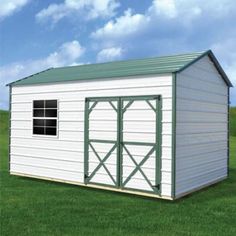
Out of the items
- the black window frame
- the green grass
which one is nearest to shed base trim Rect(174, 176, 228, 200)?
the green grass

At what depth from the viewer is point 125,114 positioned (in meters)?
10.9

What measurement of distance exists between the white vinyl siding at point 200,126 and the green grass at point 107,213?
0.73m

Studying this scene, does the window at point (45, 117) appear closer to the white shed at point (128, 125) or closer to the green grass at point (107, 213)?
the white shed at point (128, 125)

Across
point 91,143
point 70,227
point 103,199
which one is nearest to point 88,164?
point 91,143

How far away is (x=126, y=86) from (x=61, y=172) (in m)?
4.10

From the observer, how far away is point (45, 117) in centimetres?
1314

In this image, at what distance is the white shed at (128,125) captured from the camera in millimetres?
10086

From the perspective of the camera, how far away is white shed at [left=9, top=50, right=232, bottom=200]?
10086 millimetres

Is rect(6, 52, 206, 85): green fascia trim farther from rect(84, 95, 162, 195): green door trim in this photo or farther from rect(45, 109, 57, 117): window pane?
rect(45, 109, 57, 117): window pane

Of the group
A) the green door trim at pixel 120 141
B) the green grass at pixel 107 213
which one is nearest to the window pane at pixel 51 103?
the green door trim at pixel 120 141

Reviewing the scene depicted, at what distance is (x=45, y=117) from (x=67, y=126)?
3.80 feet

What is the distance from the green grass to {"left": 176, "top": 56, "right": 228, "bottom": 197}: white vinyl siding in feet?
2.39

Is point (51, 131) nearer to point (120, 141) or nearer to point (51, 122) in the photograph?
point (51, 122)

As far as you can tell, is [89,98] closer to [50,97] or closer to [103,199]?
[50,97]
